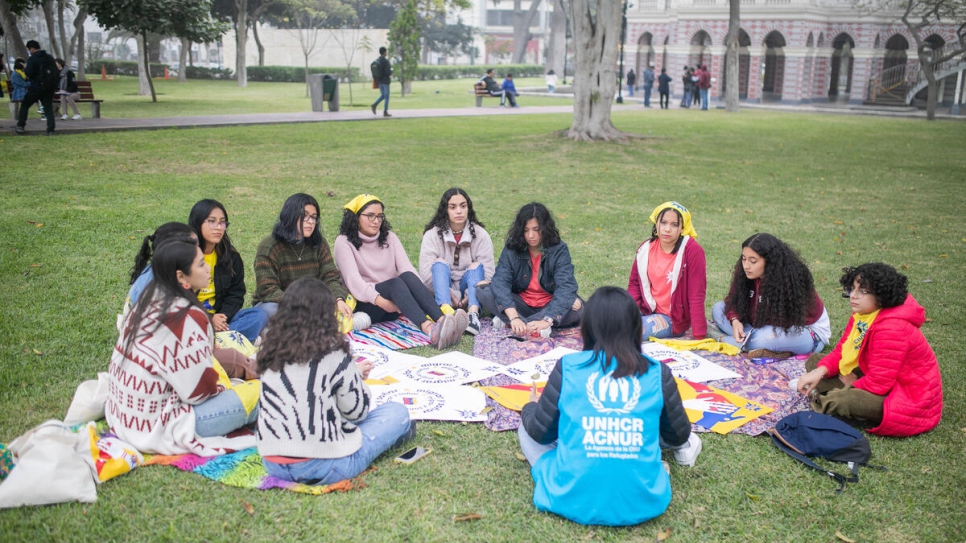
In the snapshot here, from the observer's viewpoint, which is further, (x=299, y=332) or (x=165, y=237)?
(x=165, y=237)

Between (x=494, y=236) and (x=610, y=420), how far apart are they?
5896mm

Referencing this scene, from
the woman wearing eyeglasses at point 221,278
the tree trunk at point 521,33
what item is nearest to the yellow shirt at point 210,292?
the woman wearing eyeglasses at point 221,278

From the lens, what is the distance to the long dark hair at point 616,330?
3.18 m

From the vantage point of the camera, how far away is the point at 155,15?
2306cm

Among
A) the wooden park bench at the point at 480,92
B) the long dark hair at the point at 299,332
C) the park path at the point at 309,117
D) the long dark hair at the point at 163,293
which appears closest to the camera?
the long dark hair at the point at 299,332

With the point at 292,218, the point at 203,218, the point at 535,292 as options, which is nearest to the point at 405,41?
the point at 535,292

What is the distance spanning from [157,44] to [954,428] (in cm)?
5380

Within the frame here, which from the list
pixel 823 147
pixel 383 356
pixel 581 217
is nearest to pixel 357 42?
pixel 823 147

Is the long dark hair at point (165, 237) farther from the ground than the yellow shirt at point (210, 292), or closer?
farther from the ground

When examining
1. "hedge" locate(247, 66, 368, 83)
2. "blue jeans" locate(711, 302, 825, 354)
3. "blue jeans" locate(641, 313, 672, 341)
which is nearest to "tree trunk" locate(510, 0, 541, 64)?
"hedge" locate(247, 66, 368, 83)

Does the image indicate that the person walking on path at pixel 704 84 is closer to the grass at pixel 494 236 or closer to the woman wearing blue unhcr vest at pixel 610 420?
the grass at pixel 494 236

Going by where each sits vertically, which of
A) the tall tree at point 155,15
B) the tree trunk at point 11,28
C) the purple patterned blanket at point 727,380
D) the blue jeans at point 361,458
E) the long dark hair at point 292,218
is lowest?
the purple patterned blanket at point 727,380

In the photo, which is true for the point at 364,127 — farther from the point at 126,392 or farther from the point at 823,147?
the point at 126,392

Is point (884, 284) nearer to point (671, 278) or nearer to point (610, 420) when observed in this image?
point (671, 278)
